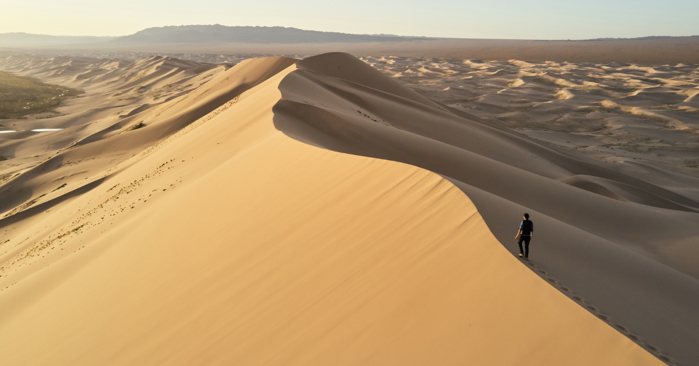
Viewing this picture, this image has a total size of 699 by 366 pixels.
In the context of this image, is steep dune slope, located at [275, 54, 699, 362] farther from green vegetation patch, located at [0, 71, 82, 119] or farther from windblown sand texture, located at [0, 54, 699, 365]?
green vegetation patch, located at [0, 71, 82, 119]

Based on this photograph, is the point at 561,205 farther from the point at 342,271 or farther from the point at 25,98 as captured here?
the point at 25,98

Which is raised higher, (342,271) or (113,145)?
(342,271)

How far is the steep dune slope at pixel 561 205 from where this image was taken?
396 cm

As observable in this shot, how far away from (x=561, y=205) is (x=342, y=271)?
6.31m

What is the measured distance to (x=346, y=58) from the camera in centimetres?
2381

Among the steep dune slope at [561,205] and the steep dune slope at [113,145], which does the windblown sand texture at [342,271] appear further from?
the steep dune slope at [113,145]

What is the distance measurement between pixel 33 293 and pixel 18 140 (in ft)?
77.9

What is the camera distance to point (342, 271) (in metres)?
4.39

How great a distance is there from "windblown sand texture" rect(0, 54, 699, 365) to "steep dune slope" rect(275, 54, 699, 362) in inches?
1.5

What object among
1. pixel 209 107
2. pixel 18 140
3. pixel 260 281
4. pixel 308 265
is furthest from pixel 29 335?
pixel 18 140

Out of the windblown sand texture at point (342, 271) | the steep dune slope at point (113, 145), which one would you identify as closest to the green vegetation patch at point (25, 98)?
the steep dune slope at point (113, 145)

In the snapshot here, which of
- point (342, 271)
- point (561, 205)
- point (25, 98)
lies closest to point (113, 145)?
point (561, 205)

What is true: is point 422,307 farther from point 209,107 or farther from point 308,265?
point 209,107

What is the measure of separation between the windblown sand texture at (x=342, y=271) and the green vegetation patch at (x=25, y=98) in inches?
1244
